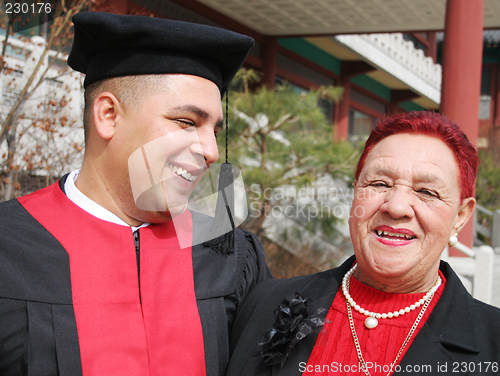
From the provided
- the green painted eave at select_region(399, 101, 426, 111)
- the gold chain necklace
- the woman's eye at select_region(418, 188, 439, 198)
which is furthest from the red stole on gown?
the green painted eave at select_region(399, 101, 426, 111)

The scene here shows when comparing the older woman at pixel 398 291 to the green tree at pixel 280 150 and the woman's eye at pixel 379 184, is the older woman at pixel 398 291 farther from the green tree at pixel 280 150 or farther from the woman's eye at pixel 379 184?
the green tree at pixel 280 150

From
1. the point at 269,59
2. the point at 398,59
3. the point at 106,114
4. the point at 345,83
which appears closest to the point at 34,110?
the point at 106,114

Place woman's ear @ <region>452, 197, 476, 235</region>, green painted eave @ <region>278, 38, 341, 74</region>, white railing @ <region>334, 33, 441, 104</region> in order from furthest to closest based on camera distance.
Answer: white railing @ <region>334, 33, 441, 104</region> < green painted eave @ <region>278, 38, 341, 74</region> < woman's ear @ <region>452, 197, 476, 235</region>

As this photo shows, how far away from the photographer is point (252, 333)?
72.4 inches

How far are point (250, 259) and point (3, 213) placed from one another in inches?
39.6

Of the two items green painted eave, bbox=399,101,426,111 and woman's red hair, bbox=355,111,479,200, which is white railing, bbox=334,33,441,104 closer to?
green painted eave, bbox=399,101,426,111

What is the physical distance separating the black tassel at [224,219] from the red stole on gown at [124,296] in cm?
18

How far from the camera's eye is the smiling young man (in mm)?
1539

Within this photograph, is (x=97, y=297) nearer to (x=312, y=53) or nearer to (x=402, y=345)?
(x=402, y=345)

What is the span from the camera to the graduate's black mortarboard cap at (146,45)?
1.71 metres

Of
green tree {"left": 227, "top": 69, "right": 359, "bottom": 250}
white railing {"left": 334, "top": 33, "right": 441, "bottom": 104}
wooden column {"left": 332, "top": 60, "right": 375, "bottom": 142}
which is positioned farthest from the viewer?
wooden column {"left": 332, "top": 60, "right": 375, "bottom": 142}

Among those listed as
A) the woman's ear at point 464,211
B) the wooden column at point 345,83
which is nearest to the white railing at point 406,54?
the wooden column at point 345,83

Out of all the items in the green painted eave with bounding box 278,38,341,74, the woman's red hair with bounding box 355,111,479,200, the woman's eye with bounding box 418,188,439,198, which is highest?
the green painted eave with bounding box 278,38,341,74

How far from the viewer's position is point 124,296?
165 centimetres
